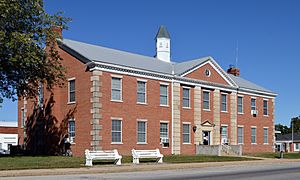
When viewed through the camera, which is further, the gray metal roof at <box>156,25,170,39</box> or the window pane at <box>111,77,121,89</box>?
the gray metal roof at <box>156,25,170,39</box>

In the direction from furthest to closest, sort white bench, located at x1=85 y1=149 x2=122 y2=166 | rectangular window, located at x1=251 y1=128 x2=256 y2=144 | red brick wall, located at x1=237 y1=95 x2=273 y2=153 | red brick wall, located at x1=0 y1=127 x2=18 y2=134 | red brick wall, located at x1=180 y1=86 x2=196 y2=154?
red brick wall, located at x1=0 y1=127 x2=18 y2=134, rectangular window, located at x1=251 y1=128 x2=256 y2=144, red brick wall, located at x1=237 y1=95 x2=273 y2=153, red brick wall, located at x1=180 y1=86 x2=196 y2=154, white bench, located at x1=85 y1=149 x2=122 y2=166

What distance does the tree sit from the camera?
28078 millimetres

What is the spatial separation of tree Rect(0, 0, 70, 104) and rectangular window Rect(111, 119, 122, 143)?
541cm

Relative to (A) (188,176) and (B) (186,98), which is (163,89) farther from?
(A) (188,176)

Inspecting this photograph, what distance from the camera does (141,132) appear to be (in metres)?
36.8

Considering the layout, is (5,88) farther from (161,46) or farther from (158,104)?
(161,46)

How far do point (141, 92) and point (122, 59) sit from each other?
A: 3.37 metres

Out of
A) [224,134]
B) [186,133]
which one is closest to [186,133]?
[186,133]

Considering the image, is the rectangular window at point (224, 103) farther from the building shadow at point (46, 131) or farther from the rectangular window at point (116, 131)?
the building shadow at point (46, 131)

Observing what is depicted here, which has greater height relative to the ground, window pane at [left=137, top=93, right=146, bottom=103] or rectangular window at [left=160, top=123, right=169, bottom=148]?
window pane at [left=137, top=93, right=146, bottom=103]

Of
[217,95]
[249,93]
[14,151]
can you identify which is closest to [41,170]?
[14,151]

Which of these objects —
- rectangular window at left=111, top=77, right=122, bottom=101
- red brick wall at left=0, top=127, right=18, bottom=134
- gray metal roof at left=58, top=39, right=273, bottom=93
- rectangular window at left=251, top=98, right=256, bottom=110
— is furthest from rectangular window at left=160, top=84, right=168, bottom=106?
red brick wall at left=0, top=127, right=18, bottom=134

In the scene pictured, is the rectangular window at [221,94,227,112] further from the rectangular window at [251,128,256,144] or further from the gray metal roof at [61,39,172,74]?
the gray metal roof at [61,39,172,74]

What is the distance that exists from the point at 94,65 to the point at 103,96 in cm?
239
